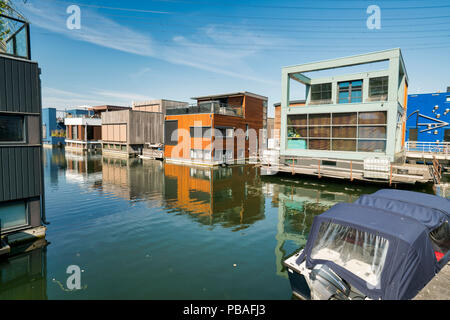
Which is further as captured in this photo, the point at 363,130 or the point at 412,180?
the point at 363,130

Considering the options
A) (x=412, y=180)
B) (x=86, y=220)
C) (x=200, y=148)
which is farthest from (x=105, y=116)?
(x=412, y=180)

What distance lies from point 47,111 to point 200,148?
Answer: 54.1 metres

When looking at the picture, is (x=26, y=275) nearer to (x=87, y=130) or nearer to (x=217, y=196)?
(x=217, y=196)

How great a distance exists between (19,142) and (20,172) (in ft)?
3.46

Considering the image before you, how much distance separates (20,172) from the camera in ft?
29.5

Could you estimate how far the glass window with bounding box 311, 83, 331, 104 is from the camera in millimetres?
25594

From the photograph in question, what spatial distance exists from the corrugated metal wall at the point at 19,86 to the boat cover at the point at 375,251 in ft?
33.6

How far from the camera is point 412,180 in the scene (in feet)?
58.9

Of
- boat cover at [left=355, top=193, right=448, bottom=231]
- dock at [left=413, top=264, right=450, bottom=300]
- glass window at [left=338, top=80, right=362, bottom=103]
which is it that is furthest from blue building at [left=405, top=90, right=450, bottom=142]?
dock at [left=413, top=264, right=450, bottom=300]

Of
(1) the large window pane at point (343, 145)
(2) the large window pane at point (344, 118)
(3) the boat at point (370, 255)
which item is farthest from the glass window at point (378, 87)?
(3) the boat at point (370, 255)

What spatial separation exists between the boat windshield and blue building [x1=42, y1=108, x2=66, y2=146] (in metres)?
69.1
